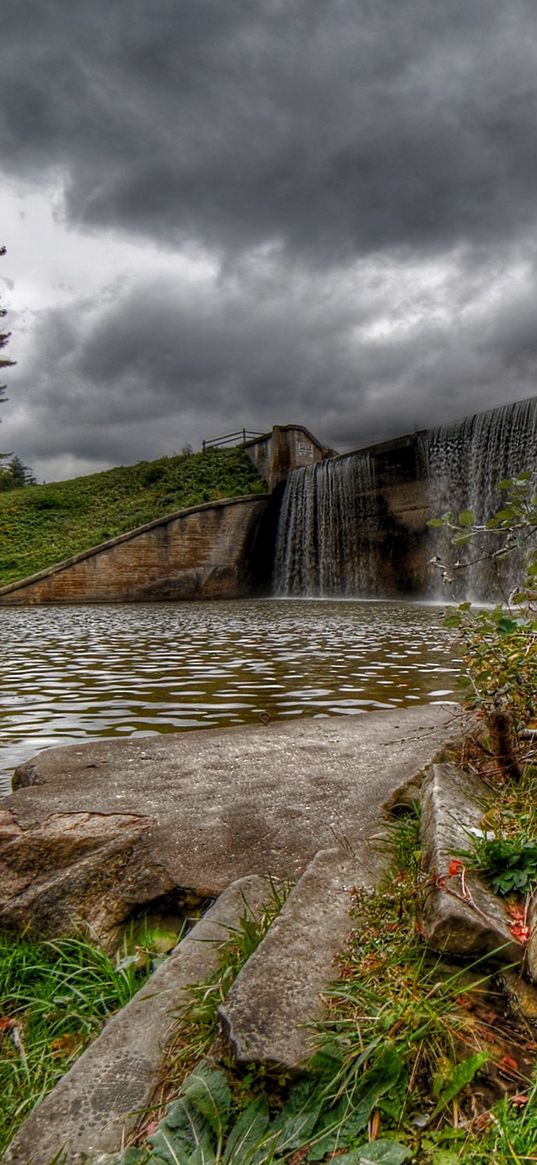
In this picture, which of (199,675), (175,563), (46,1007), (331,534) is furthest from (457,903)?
(331,534)

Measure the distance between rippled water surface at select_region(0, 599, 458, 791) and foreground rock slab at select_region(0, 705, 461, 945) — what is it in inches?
32.3

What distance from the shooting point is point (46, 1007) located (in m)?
1.77

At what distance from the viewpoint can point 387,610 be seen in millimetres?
17000

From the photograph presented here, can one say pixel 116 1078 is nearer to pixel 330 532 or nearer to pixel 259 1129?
pixel 259 1129

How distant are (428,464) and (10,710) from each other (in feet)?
58.2

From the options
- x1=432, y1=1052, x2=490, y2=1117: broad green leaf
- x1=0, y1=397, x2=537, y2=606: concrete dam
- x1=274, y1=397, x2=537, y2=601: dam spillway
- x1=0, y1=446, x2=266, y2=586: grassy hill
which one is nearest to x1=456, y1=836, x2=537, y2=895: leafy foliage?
x1=432, y1=1052, x2=490, y2=1117: broad green leaf

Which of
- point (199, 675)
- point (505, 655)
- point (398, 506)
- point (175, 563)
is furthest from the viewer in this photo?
point (175, 563)

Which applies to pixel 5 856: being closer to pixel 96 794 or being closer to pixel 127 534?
pixel 96 794

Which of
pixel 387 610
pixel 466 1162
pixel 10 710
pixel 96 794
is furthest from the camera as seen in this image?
pixel 387 610

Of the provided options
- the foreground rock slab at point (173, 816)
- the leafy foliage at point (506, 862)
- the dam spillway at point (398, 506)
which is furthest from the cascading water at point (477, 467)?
the leafy foliage at point (506, 862)

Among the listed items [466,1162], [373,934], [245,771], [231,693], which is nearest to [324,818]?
[245,771]

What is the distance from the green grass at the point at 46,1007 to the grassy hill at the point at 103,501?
21778 mm

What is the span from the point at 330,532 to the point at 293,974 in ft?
75.7

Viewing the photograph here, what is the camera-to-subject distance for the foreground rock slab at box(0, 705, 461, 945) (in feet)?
6.91
